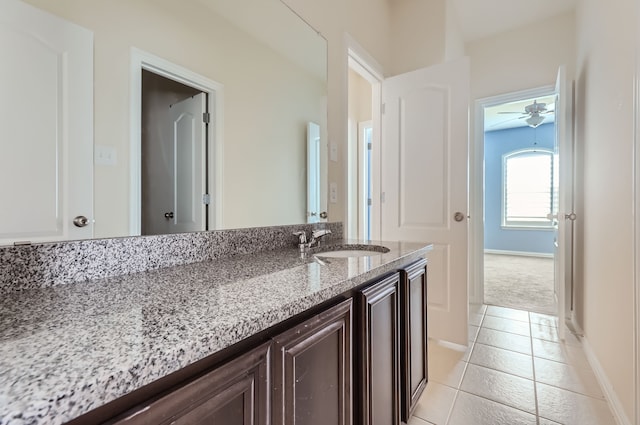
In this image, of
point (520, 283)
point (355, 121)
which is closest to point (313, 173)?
point (355, 121)

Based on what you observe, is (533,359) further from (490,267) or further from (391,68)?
(490,267)

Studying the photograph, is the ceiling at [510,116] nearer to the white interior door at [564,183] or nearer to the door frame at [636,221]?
the white interior door at [564,183]

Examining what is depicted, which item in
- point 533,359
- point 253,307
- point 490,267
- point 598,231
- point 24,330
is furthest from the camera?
point 490,267

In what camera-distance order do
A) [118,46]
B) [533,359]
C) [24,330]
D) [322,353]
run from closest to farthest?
[24,330] < [322,353] < [118,46] < [533,359]

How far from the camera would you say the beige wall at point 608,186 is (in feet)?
4.43

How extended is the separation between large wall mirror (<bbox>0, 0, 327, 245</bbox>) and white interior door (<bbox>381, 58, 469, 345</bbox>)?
85cm

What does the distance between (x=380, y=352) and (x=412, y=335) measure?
344 millimetres

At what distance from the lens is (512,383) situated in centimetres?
170

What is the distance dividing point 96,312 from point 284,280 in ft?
1.27

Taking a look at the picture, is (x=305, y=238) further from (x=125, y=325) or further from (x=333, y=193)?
(x=125, y=325)

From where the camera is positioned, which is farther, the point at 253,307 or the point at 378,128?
the point at 378,128

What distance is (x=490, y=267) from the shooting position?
5.15m

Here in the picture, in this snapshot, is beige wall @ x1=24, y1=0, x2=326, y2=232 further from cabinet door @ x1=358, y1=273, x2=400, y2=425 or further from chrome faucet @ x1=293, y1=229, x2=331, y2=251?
cabinet door @ x1=358, y1=273, x2=400, y2=425

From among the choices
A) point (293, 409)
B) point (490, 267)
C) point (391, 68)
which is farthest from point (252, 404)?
point (490, 267)
